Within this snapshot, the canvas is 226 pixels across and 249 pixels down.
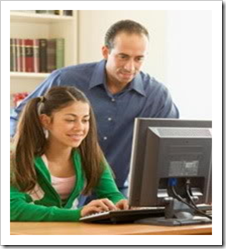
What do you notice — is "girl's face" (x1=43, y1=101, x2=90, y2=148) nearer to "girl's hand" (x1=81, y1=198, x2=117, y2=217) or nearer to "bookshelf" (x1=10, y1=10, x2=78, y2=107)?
"girl's hand" (x1=81, y1=198, x2=117, y2=217)

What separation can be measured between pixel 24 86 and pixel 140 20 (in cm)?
83

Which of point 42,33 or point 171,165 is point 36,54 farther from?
point 171,165

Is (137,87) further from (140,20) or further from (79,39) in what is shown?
(79,39)

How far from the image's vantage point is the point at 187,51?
3.57 meters

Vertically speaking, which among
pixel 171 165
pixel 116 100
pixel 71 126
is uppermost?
pixel 116 100

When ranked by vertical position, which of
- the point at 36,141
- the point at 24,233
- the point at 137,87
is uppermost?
the point at 137,87

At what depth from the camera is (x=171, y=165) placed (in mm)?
2121

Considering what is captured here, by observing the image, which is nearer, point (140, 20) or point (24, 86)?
point (140, 20)

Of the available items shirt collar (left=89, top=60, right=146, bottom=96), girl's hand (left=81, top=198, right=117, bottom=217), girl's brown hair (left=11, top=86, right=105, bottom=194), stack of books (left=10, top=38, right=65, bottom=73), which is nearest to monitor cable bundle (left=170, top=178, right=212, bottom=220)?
girl's hand (left=81, top=198, right=117, bottom=217)

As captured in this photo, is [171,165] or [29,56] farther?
[29,56]

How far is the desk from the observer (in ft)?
6.52

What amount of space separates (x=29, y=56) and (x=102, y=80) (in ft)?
3.74

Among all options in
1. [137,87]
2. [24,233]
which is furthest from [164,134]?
[137,87]

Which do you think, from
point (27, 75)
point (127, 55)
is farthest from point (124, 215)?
point (27, 75)
